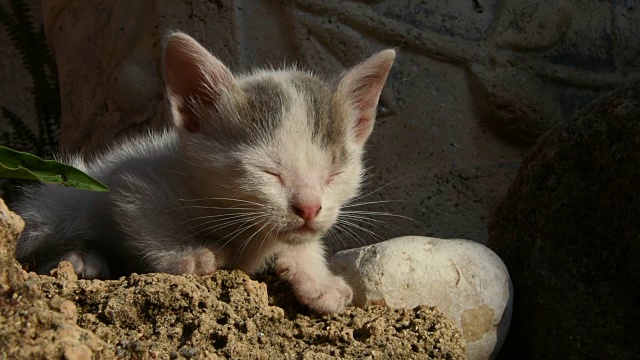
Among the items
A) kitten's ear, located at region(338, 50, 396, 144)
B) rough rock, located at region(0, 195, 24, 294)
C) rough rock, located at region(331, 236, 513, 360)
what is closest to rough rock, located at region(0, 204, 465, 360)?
rough rock, located at region(0, 195, 24, 294)

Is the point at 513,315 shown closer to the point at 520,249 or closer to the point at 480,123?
the point at 520,249

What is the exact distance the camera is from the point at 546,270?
296 centimetres

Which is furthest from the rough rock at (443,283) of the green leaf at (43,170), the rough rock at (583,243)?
the green leaf at (43,170)

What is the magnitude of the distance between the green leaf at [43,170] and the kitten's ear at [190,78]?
2.65ft

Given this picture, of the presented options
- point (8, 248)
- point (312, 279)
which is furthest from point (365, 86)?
point (8, 248)

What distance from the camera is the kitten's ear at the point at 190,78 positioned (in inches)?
114

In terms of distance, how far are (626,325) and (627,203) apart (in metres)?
0.45

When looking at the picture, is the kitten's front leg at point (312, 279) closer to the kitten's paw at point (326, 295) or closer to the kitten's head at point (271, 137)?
the kitten's paw at point (326, 295)

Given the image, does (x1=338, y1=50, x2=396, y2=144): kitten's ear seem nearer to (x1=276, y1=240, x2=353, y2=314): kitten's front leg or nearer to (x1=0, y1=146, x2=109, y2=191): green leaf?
(x1=276, y1=240, x2=353, y2=314): kitten's front leg

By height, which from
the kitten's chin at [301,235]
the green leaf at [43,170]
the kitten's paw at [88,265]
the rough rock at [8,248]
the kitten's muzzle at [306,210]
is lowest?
the kitten's paw at [88,265]

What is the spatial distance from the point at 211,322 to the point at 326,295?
59 centimetres

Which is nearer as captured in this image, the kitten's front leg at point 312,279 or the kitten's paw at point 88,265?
the kitten's front leg at point 312,279

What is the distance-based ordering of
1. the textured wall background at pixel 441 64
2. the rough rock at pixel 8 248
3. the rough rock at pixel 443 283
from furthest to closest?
the textured wall background at pixel 441 64, the rough rock at pixel 443 283, the rough rock at pixel 8 248

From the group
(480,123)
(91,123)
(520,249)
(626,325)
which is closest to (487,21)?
(480,123)
